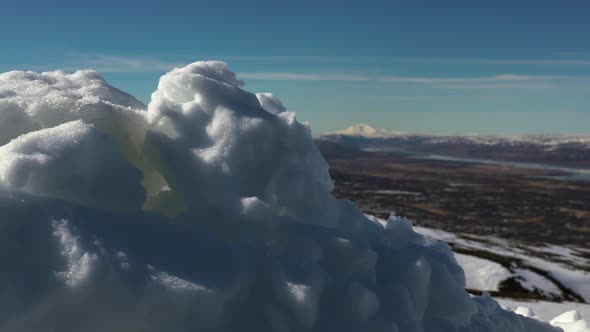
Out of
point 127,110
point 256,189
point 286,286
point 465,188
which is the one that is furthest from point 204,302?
point 465,188

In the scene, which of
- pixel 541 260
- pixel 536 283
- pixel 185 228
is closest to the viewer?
pixel 185 228

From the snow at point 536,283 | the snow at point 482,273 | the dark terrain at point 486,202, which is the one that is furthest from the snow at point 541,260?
the dark terrain at point 486,202

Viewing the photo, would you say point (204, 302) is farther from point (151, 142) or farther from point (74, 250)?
point (151, 142)

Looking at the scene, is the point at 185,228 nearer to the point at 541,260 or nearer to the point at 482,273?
the point at 482,273

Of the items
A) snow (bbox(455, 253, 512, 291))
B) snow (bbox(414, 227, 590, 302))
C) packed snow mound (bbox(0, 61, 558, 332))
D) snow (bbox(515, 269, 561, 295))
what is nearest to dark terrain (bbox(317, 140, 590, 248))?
snow (bbox(414, 227, 590, 302))

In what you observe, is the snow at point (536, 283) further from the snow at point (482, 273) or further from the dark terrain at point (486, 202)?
the dark terrain at point (486, 202)

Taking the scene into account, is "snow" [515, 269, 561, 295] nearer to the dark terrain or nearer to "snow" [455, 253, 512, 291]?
"snow" [455, 253, 512, 291]

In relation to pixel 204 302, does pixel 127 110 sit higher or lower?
higher

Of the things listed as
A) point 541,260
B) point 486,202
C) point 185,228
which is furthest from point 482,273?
point 486,202
